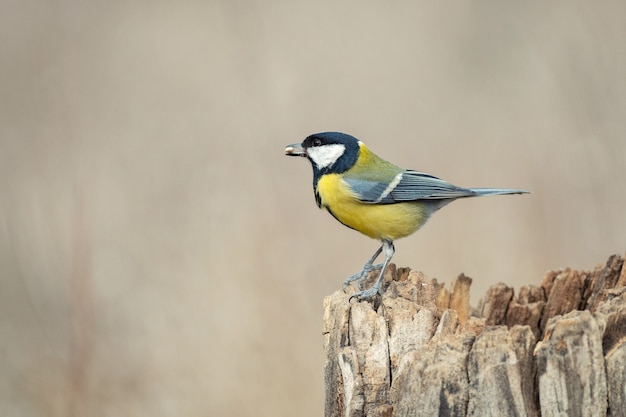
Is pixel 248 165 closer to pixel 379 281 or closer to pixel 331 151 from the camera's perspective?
pixel 331 151

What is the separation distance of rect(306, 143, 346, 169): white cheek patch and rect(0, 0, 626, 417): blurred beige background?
96cm

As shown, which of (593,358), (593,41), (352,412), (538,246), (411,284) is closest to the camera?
(593,358)

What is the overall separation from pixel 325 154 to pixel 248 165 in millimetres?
1262

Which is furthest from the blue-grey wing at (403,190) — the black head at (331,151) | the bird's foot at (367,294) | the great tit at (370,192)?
the bird's foot at (367,294)

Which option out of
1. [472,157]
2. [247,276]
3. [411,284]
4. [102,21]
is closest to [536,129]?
[472,157]

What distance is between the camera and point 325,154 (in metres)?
3.71

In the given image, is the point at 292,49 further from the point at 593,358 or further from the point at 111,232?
the point at 593,358

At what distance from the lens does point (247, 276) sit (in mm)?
4434

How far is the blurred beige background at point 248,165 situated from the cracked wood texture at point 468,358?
149 cm

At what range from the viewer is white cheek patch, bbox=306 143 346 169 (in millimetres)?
3689

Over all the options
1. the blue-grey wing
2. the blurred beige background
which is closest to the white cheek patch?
the blue-grey wing

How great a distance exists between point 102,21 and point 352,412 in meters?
3.84

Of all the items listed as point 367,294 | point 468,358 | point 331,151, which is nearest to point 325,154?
point 331,151

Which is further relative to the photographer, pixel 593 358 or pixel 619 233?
pixel 619 233
